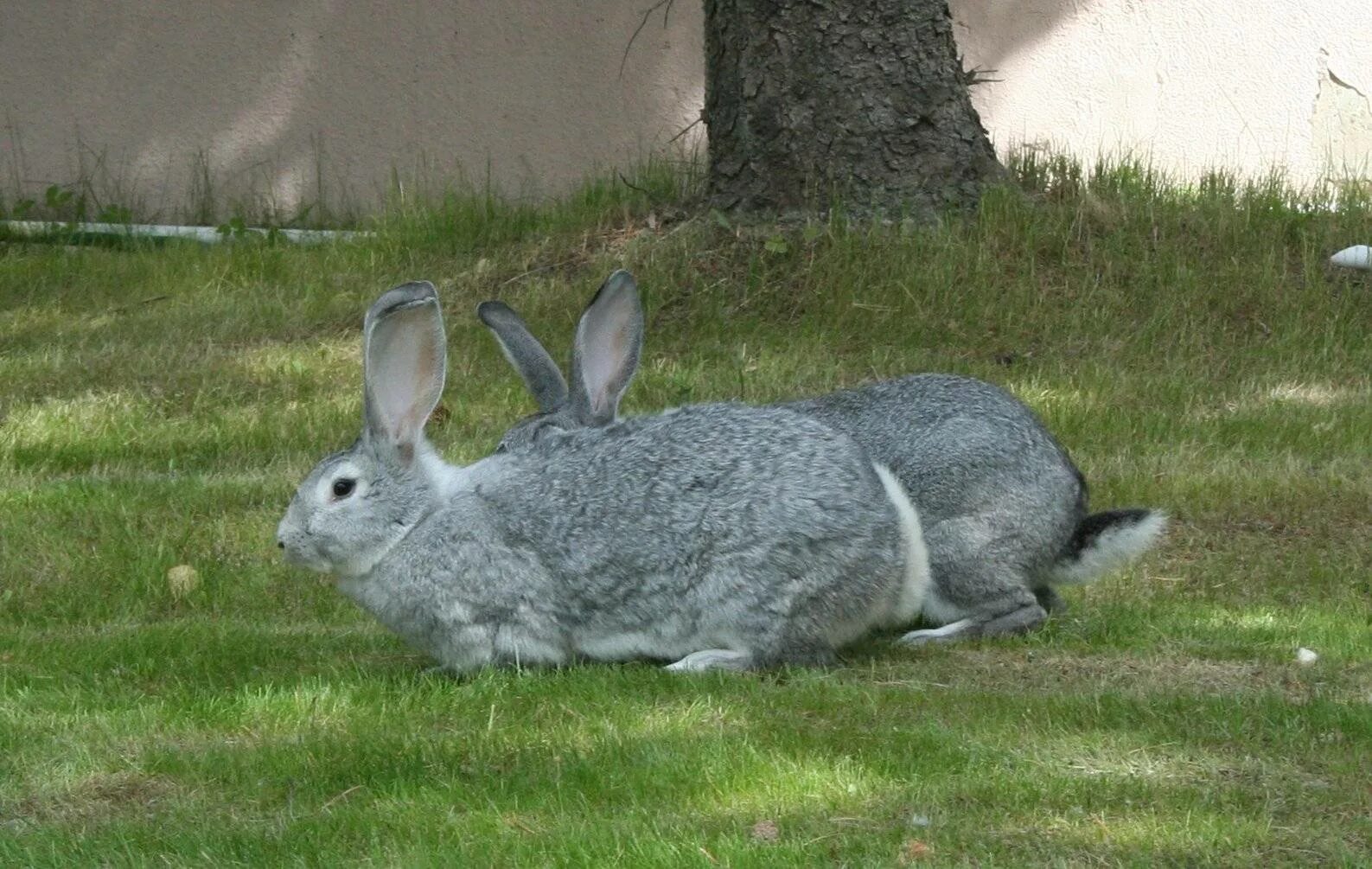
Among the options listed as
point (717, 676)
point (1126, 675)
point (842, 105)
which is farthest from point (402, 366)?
point (842, 105)

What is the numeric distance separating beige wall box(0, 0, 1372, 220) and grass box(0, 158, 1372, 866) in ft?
2.70

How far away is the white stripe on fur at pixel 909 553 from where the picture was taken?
206 inches

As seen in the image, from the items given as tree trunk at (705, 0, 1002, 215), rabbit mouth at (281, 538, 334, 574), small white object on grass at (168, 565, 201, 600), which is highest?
tree trunk at (705, 0, 1002, 215)

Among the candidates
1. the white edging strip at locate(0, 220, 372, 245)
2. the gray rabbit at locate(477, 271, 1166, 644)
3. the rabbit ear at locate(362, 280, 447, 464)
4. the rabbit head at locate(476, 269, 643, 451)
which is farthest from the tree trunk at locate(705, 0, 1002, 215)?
the rabbit ear at locate(362, 280, 447, 464)

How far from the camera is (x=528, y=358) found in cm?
629

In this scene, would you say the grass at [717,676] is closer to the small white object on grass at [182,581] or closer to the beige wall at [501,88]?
the small white object on grass at [182,581]

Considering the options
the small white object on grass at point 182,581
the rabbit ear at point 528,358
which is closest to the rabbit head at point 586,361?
the rabbit ear at point 528,358

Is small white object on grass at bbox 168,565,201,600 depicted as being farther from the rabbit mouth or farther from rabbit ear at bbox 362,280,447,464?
rabbit ear at bbox 362,280,447,464

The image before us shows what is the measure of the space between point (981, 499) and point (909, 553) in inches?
19.2

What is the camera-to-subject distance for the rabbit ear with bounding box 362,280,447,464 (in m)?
5.09

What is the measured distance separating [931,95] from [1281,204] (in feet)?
6.61

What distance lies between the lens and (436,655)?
17.1 ft

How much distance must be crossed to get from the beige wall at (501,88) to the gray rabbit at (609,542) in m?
6.14

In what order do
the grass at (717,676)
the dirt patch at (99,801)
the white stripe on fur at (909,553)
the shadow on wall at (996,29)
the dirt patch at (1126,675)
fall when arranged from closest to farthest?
the grass at (717,676)
the dirt patch at (99,801)
the dirt patch at (1126,675)
the white stripe on fur at (909,553)
the shadow on wall at (996,29)
